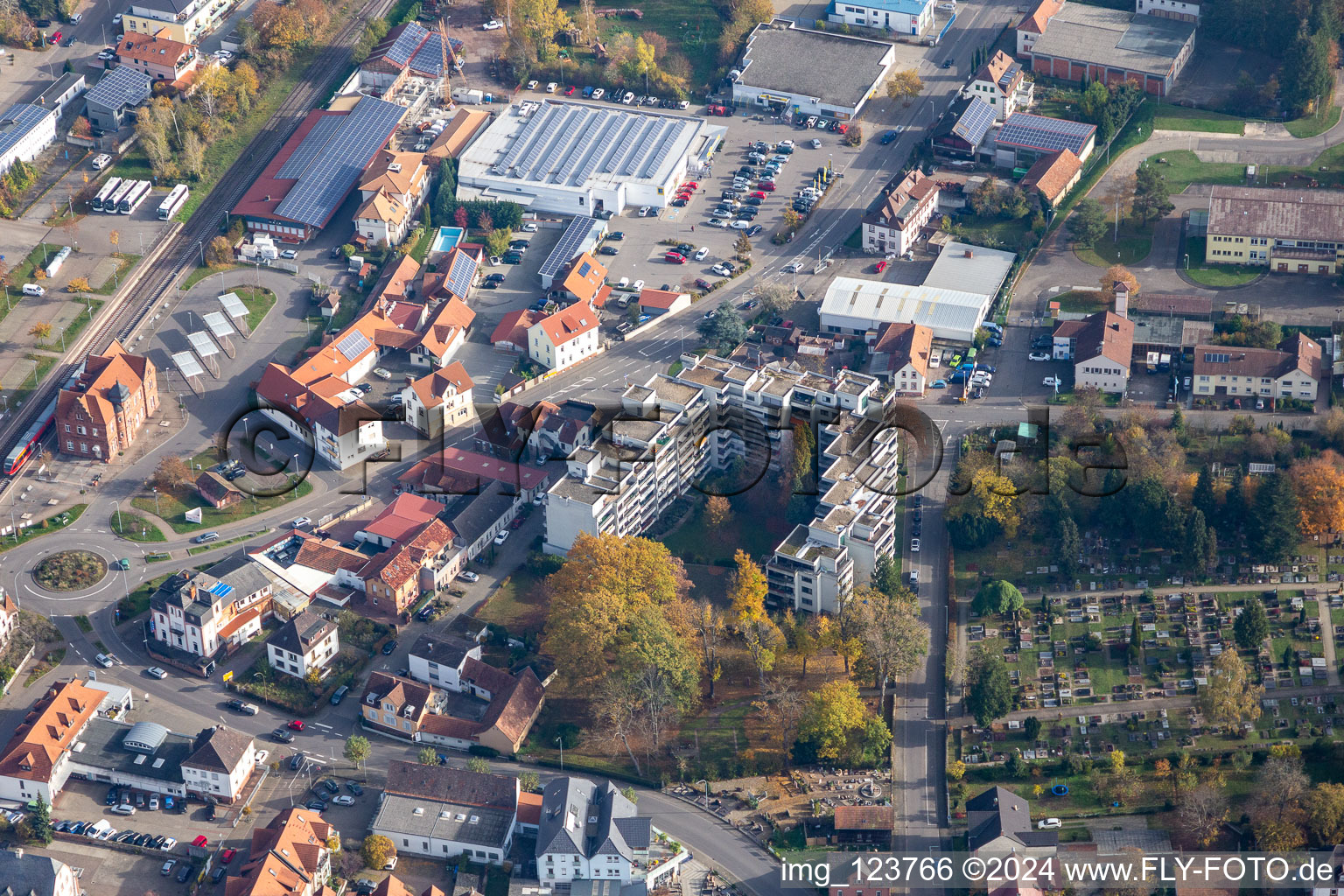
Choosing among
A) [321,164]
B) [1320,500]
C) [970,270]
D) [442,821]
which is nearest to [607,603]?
[442,821]

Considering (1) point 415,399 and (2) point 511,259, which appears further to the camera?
(2) point 511,259

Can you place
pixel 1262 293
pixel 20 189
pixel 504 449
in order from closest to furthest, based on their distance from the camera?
1. pixel 504 449
2. pixel 1262 293
3. pixel 20 189

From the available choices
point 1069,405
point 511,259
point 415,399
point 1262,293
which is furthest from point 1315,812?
point 511,259

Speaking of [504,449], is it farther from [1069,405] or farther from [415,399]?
[1069,405]

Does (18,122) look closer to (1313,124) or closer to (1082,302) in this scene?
(1082,302)

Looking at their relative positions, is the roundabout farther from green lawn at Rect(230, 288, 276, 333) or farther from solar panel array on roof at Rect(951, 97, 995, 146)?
solar panel array on roof at Rect(951, 97, 995, 146)

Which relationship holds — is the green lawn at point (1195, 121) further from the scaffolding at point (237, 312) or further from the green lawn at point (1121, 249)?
the scaffolding at point (237, 312)

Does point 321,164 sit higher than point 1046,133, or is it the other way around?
point 1046,133
